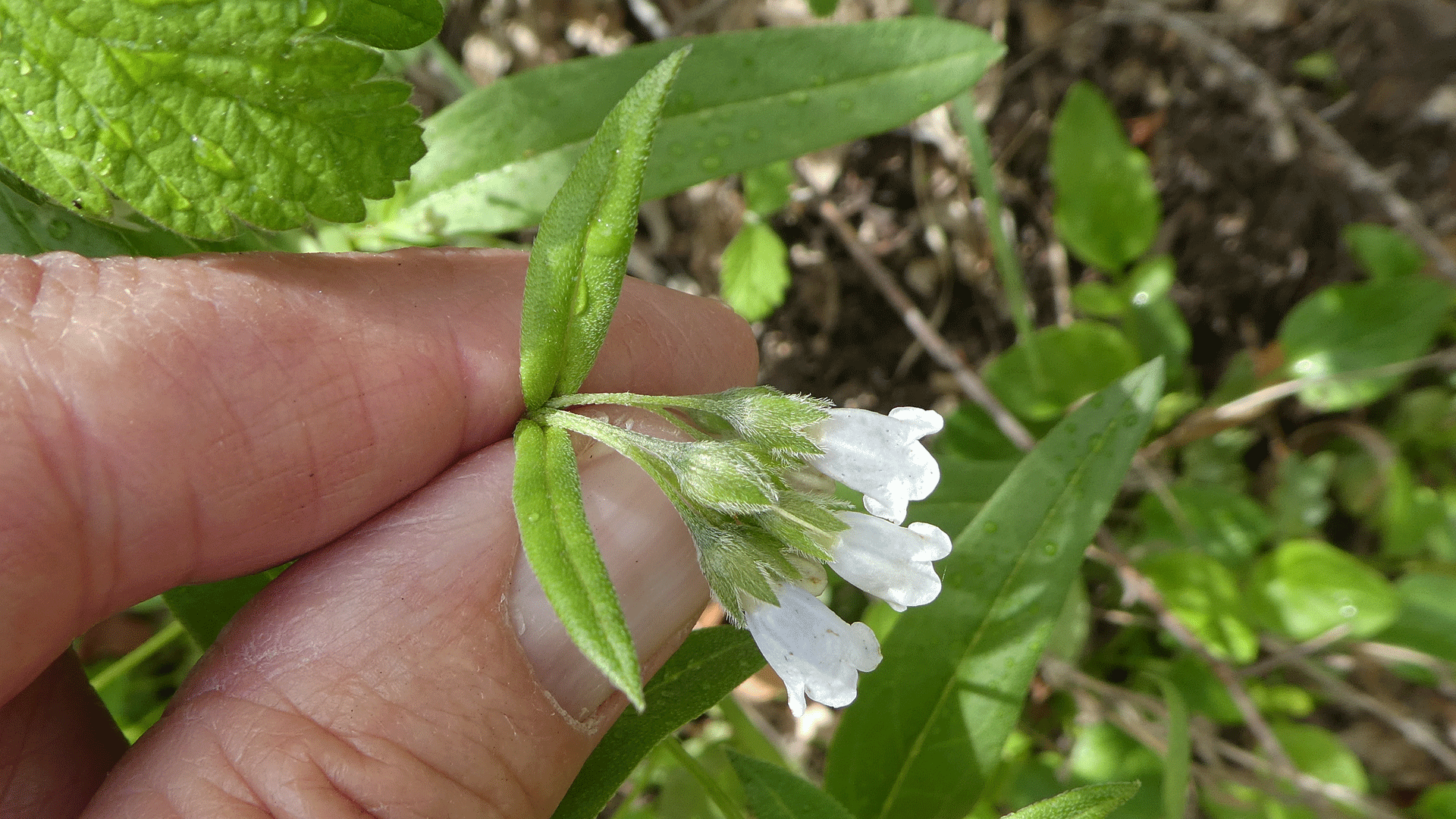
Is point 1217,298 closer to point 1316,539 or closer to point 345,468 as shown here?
point 1316,539

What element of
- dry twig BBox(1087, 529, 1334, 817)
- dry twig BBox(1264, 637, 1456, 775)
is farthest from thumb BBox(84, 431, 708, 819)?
dry twig BBox(1264, 637, 1456, 775)

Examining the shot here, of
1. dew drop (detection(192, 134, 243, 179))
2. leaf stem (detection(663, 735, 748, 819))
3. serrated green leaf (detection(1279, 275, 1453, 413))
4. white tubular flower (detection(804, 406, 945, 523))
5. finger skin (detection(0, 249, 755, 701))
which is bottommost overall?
serrated green leaf (detection(1279, 275, 1453, 413))

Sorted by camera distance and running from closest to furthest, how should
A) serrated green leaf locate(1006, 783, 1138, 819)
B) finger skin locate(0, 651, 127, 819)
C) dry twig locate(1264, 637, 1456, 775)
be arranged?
serrated green leaf locate(1006, 783, 1138, 819), finger skin locate(0, 651, 127, 819), dry twig locate(1264, 637, 1456, 775)

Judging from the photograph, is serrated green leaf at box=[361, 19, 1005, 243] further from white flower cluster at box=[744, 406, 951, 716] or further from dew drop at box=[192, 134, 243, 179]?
white flower cluster at box=[744, 406, 951, 716]

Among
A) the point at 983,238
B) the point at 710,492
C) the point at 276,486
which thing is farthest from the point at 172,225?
the point at 983,238

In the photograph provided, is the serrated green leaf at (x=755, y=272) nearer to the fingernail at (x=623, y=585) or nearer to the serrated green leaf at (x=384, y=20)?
the fingernail at (x=623, y=585)

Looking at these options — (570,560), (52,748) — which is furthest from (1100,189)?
(52,748)

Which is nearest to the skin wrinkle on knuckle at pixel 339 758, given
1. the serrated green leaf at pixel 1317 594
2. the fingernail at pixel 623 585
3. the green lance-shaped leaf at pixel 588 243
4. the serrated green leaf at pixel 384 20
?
the fingernail at pixel 623 585
